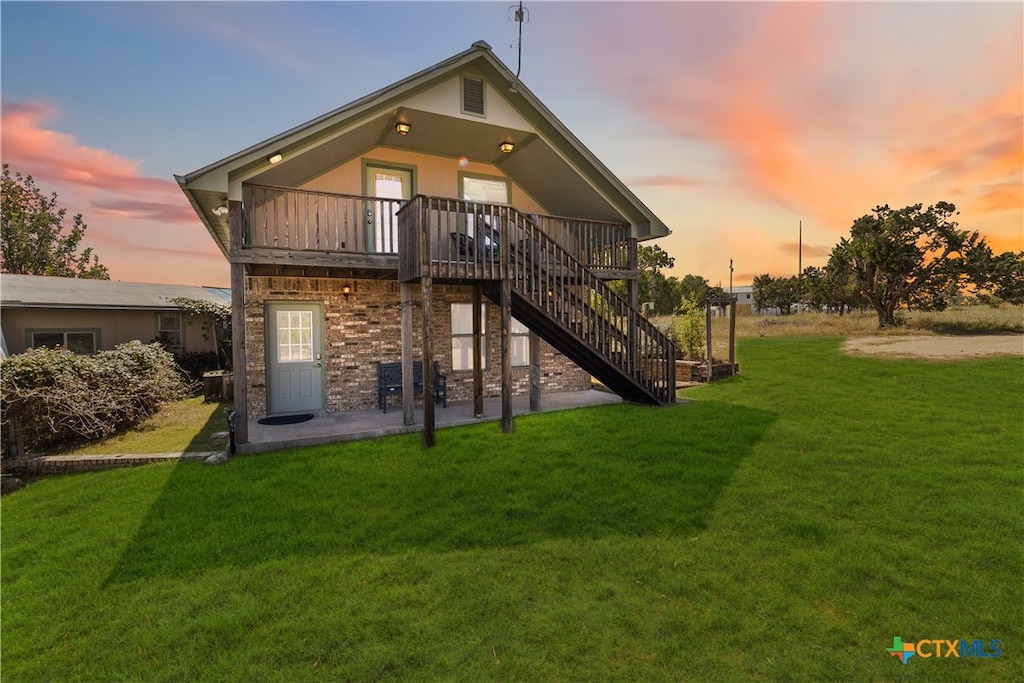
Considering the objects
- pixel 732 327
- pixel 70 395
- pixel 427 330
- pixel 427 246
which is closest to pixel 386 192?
pixel 427 246

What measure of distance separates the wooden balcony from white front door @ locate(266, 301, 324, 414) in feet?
5.49

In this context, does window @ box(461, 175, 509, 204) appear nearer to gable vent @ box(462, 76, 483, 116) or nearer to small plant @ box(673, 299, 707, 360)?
gable vent @ box(462, 76, 483, 116)

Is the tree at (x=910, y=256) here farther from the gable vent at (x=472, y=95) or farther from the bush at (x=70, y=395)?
the bush at (x=70, y=395)

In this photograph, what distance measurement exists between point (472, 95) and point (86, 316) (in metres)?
13.7

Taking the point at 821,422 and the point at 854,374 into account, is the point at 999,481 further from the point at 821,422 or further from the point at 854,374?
the point at 854,374

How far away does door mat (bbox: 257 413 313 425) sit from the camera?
9.02m

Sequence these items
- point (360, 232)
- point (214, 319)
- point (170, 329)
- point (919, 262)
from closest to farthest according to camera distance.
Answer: point (360, 232) < point (214, 319) < point (170, 329) < point (919, 262)

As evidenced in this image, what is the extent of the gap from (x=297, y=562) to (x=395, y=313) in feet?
22.7

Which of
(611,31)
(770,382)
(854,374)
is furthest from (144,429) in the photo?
(854,374)

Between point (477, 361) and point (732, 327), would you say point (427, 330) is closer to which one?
point (477, 361)

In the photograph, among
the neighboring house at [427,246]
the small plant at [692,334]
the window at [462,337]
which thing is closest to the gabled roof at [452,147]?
the neighboring house at [427,246]

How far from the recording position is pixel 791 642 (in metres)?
3.12

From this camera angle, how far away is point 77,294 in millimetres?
13992

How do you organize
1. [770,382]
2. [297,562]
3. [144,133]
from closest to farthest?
[297,562], [770,382], [144,133]
